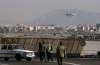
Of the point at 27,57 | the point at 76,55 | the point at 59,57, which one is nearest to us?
the point at 59,57

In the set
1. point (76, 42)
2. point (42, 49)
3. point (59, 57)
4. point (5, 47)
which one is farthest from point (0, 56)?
point (76, 42)

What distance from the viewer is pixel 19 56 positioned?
40.0 m

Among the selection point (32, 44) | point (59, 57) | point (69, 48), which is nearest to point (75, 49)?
point (69, 48)

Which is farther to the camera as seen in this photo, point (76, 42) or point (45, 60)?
point (76, 42)

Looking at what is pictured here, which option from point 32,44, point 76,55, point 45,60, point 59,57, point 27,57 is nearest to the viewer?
point 59,57

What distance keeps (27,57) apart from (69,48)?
1718 centimetres

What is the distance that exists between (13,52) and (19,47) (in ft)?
3.49

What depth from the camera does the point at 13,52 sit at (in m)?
40.5

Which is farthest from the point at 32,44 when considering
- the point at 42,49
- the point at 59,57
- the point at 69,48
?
the point at 59,57

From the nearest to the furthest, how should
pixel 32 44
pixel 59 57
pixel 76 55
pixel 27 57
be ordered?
pixel 59 57, pixel 27 57, pixel 76 55, pixel 32 44

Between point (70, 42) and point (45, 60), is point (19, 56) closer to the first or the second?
point (45, 60)

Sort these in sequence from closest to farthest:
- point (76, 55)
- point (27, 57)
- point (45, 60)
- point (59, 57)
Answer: point (59, 57)
point (45, 60)
point (27, 57)
point (76, 55)

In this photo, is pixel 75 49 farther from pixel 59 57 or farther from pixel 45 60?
pixel 59 57

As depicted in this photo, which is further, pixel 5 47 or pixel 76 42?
pixel 76 42
